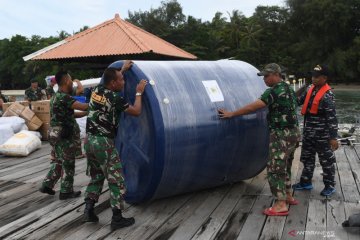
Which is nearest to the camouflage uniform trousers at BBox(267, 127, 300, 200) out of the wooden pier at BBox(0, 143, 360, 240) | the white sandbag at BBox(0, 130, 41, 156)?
the wooden pier at BBox(0, 143, 360, 240)

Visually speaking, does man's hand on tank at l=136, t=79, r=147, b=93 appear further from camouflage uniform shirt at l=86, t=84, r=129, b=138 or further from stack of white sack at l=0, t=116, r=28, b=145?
stack of white sack at l=0, t=116, r=28, b=145

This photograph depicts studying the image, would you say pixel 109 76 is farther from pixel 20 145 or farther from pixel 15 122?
pixel 15 122

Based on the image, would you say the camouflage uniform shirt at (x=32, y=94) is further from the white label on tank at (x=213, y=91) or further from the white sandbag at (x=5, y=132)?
the white label on tank at (x=213, y=91)

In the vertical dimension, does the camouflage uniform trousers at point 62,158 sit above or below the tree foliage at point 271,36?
below

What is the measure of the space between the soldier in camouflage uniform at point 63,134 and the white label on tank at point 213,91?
1502mm

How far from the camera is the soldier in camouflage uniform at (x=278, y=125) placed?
15.4ft

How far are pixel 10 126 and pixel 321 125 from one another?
7211 millimetres

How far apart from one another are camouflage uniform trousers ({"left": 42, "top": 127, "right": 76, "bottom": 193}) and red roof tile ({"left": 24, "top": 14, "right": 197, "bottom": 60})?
9924 mm

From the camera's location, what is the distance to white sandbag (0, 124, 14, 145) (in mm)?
9547

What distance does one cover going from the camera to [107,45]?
54.0 ft

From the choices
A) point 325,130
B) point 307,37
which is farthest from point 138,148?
point 307,37

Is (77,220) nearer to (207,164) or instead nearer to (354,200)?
(207,164)

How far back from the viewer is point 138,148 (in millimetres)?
5051

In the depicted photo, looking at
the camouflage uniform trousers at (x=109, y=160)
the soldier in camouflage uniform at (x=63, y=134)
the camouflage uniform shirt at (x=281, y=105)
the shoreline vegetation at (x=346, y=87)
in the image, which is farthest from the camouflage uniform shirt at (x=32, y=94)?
the shoreline vegetation at (x=346, y=87)
